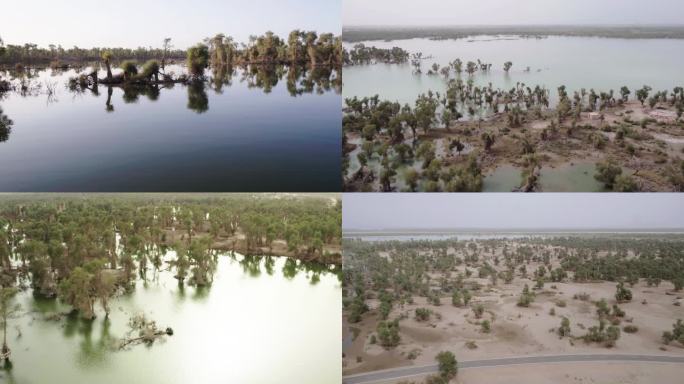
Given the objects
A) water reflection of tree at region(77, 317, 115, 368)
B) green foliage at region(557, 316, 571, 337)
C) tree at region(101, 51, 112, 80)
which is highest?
tree at region(101, 51, 112, 80)

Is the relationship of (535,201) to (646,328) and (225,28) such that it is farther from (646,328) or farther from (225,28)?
(225,28)

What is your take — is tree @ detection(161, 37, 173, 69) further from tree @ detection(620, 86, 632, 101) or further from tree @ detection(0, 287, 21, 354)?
tree @ detection(620, 86, 632, 101)

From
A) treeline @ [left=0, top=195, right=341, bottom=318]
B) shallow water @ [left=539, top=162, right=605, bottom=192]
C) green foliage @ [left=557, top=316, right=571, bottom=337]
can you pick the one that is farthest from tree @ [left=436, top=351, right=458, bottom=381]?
shallow water @ [left=539, top=162, right=605, bottom=192]

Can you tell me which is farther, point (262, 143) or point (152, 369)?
point (262, 143)

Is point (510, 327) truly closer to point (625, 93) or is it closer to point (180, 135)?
point (625, 93)

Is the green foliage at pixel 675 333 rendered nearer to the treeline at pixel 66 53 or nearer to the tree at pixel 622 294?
the tree at pixel 622 294

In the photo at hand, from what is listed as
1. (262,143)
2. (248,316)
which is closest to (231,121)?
(262,143)
